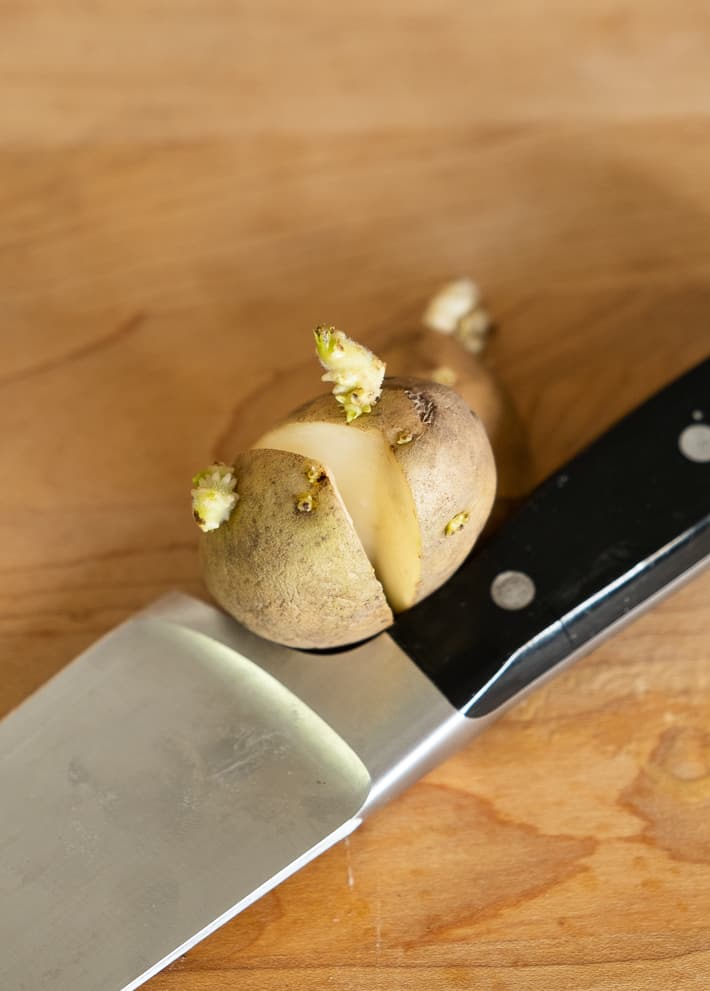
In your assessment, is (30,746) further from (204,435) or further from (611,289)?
(611,289)

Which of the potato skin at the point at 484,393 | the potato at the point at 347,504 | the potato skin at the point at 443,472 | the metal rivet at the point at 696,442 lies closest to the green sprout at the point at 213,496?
the potato at the point at 347,504

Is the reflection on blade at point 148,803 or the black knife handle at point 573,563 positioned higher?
the reflection on blade at point 148,803

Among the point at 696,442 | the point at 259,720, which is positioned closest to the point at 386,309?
the point at 696,442

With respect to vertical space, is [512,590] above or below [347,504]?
below

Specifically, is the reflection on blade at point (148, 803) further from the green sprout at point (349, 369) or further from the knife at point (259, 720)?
the green sprout at point (349, 369)

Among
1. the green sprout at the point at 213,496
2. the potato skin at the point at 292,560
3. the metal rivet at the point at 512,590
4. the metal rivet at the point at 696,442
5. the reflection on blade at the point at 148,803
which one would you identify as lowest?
the metal rivet at the point at 696,442

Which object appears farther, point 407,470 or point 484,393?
point 484,393

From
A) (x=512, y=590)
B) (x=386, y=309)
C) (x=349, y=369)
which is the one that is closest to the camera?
(x=349, y=369)

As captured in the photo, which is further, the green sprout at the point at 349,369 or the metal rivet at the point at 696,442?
the metal rivet at the point at 696,442

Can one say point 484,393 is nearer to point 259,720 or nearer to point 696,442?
point 696,442
